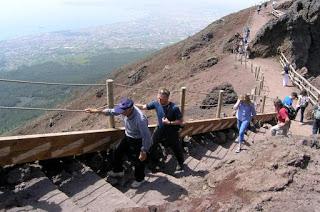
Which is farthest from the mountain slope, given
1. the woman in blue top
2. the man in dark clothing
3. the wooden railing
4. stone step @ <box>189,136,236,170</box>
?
the man in dark clothing

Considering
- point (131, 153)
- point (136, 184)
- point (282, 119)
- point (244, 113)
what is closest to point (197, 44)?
point (244, 113)

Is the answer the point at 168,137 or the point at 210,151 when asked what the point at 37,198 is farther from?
the point at 210,151

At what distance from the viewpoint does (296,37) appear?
34.2 metres

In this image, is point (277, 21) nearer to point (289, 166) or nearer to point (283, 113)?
point (283, 113)

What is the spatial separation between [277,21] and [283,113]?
84.1 ft

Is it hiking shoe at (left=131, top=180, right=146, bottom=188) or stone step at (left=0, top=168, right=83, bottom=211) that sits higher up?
stone step at (left=0, top=168, right=83, bottom=211)

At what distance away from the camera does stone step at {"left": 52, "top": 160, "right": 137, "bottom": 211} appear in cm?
684

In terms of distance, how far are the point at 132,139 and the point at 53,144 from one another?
4.64 ft

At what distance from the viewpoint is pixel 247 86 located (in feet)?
87.5

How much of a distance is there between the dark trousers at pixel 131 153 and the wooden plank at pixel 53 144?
65 centimetres

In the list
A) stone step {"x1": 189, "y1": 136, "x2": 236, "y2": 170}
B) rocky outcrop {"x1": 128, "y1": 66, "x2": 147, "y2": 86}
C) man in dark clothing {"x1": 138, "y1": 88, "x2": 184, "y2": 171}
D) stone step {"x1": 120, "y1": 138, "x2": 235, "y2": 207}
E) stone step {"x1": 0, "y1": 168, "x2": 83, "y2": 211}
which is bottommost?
rocky outcrop {"x1": 128, "y1": 66, "x2": 147, "y2": 86}

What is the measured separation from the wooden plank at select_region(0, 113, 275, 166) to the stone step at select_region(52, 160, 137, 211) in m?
0.41

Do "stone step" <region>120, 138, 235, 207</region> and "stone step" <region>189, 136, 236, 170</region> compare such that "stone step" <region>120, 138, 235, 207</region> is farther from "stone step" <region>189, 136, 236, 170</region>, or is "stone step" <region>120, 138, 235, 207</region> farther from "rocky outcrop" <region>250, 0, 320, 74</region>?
"rocky outcrop" <region>250, 0, 320, 74</region>

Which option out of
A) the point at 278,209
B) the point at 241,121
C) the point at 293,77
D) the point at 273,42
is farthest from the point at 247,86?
the point at 278,209
